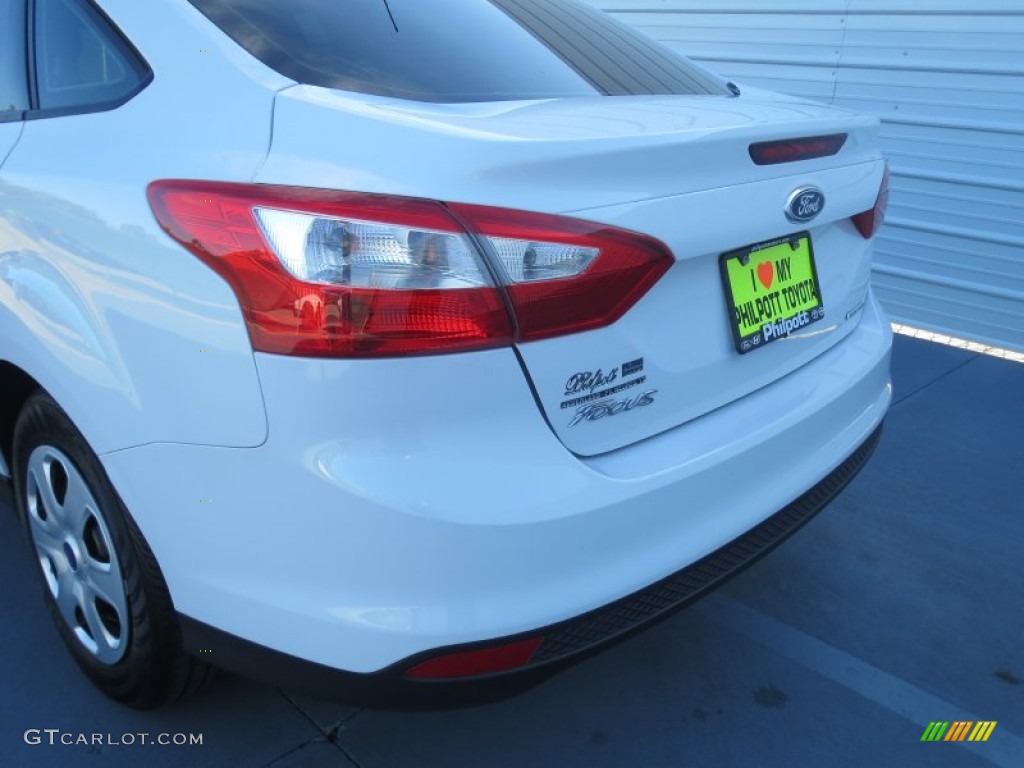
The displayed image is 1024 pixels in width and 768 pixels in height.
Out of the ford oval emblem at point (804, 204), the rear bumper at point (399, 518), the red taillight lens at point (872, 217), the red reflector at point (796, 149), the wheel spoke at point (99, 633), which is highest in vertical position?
the red reflector at point (796, 149)

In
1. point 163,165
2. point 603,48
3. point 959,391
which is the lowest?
point 959,391

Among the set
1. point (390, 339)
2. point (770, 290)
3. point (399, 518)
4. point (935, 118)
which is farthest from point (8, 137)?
point (935, 118)

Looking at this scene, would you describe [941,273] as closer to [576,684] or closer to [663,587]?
[576,684]

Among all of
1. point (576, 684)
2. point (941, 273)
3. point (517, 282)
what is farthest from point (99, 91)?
point (941, 273)

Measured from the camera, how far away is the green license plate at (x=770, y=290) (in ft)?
5.90

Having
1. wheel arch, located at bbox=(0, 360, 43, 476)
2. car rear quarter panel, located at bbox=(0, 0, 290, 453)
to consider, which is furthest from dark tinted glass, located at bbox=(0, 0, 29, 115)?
wheel arch, located at bbox=(0, 360, 43, 476)

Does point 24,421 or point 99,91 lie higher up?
point 99,91

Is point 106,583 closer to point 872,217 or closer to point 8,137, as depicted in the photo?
point 8,137

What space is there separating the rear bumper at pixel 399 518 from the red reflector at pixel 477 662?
29mm

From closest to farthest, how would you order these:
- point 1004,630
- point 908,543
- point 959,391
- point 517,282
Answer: point 517,282, point 1004,630, point 908,543, point 959,391

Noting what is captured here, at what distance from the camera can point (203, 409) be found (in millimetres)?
1523

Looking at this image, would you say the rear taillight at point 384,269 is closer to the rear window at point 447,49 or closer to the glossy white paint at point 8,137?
the rear window at point 447,49

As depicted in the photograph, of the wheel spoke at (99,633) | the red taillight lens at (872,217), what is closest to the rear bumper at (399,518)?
the wheel spoke at (99,633)

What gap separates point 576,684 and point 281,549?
105cm
